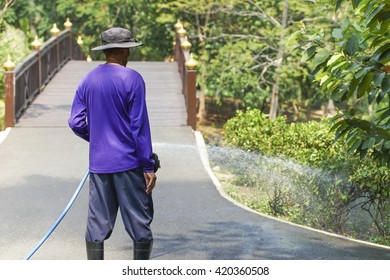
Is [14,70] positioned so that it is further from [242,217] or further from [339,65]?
[339,65]

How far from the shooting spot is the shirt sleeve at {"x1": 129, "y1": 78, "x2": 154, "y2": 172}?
657cm

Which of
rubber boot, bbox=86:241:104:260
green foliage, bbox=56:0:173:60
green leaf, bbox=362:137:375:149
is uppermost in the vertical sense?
green leaf, bbox=362:137:375:149

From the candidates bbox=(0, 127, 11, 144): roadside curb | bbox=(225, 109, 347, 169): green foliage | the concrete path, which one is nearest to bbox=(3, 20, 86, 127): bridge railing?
bbox=(0, 127, 11, 144): roadside curb

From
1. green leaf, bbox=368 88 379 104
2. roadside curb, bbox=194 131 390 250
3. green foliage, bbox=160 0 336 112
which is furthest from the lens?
green foliage, bbox=160 0 336 112

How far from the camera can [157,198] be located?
1128cm

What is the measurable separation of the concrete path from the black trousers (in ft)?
5.80

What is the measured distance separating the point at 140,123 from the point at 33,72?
39.3 feet

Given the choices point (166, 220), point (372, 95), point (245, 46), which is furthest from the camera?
point (245, 46)

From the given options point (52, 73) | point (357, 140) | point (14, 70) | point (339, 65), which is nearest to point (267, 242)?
point (357, 140)

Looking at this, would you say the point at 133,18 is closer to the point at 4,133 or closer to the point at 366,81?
the point at 4,133

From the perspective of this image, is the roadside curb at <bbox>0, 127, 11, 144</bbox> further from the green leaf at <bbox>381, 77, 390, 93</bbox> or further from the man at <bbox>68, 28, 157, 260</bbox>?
the green leaf at <bbox>381, 77, 390, 93</bbox>

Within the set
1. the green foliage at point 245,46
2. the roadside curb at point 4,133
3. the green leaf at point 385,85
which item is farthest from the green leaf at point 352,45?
the green foliage at point 245,46

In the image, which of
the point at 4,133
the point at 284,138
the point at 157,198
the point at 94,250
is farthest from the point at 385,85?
the point at 4,133

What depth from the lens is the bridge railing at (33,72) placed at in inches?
631
